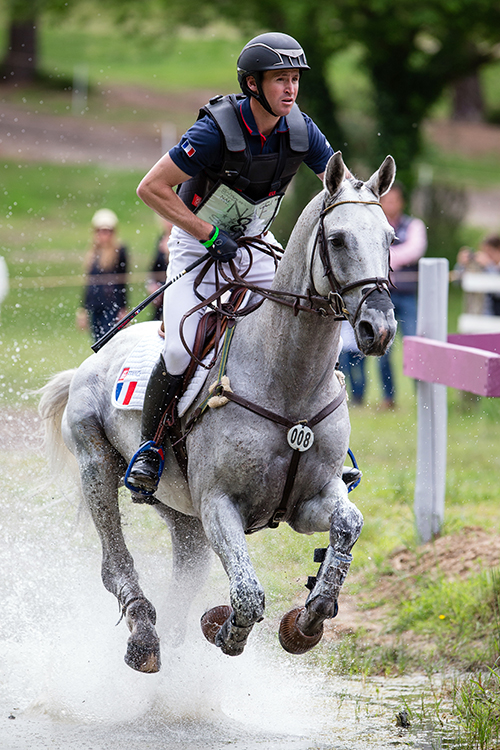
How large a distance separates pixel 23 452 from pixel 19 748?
330 centimetres

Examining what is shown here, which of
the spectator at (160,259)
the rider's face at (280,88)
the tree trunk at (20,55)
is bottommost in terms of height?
the rider's face at (280,88)

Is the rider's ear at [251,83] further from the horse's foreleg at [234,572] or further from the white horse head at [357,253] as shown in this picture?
the horse's foreleg at [234,572]

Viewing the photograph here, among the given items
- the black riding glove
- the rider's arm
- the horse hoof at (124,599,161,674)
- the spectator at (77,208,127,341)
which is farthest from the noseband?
the spectator at (77,208,127,341)

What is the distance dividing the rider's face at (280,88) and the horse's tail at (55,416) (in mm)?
2391

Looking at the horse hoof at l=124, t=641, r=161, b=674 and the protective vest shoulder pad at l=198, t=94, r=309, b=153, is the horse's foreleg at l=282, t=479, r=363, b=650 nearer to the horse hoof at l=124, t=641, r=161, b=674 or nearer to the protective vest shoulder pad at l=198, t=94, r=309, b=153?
the horse hoof at l=124, t=641, r=161, b=674

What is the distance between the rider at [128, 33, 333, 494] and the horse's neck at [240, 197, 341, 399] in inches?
13.8

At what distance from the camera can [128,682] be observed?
5.36 m

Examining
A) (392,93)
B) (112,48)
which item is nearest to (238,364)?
(392,93)

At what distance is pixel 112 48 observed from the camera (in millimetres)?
38406

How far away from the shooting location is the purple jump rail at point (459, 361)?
535 centimetres

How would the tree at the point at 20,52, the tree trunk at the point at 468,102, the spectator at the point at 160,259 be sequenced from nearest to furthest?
the spectator at the point at 160,259
the tree at the point at 20,52
the tree trunk at the point at 468,102

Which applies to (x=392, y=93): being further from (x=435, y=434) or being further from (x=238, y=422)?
(x=238, y=422)

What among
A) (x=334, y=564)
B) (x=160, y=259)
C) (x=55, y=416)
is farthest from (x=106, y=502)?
(x=160, y=259)

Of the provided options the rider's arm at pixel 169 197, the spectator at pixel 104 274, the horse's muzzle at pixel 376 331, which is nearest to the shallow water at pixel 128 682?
the horse's muzzle at pixel 376 331
